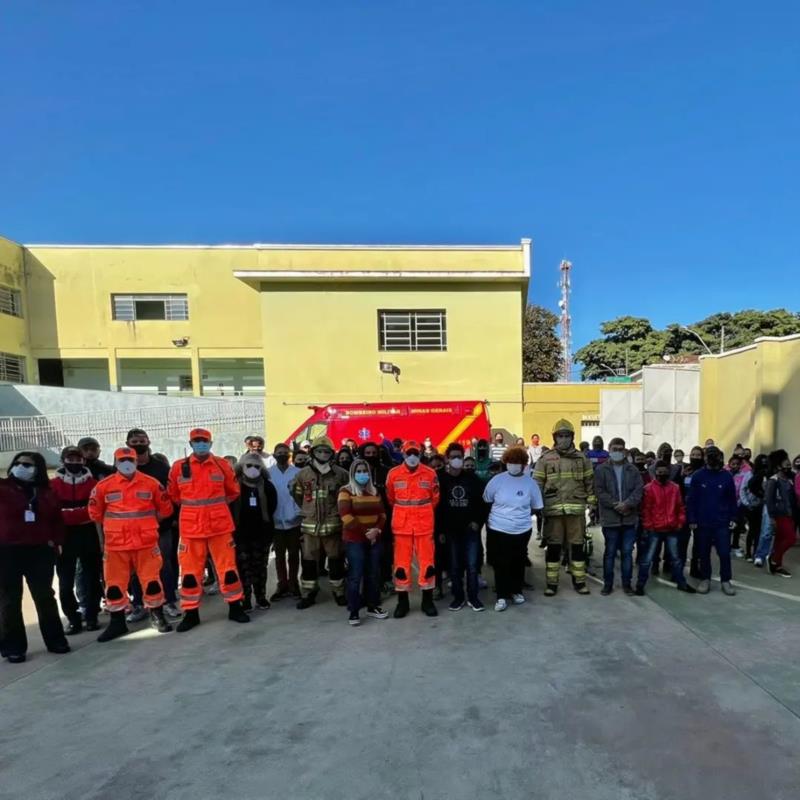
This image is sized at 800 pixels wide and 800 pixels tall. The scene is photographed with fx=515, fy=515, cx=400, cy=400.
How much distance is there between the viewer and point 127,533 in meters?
4.56

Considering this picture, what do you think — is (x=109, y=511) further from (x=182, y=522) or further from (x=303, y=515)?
(x=303, y=515)

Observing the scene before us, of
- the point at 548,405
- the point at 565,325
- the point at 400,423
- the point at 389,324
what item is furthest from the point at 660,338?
the point at 400,423

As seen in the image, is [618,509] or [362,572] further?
[618,509]

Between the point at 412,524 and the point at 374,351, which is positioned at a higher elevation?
the point at 374,351

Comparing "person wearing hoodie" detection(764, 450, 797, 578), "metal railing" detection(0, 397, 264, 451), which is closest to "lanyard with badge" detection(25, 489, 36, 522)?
"person wearing hoodie" detection(764, 450, 797, 578)

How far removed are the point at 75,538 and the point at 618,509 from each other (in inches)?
211

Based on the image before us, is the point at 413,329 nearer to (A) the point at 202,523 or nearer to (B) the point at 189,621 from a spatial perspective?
(A) the point at 202,523

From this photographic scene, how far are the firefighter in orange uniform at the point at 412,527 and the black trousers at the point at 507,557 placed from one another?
671 mm

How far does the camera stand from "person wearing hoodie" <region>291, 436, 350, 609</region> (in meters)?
5.31

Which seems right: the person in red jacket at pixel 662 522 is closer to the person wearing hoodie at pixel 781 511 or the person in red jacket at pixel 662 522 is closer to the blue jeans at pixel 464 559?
the person wearing hoodie at pixel 781 511

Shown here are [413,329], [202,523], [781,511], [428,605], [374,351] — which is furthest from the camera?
[413,329]

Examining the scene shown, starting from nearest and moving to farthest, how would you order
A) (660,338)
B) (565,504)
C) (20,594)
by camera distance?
(20,594) < (565,504) < (660,338)

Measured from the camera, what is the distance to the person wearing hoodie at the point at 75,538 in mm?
4746

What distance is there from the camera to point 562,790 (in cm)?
258
